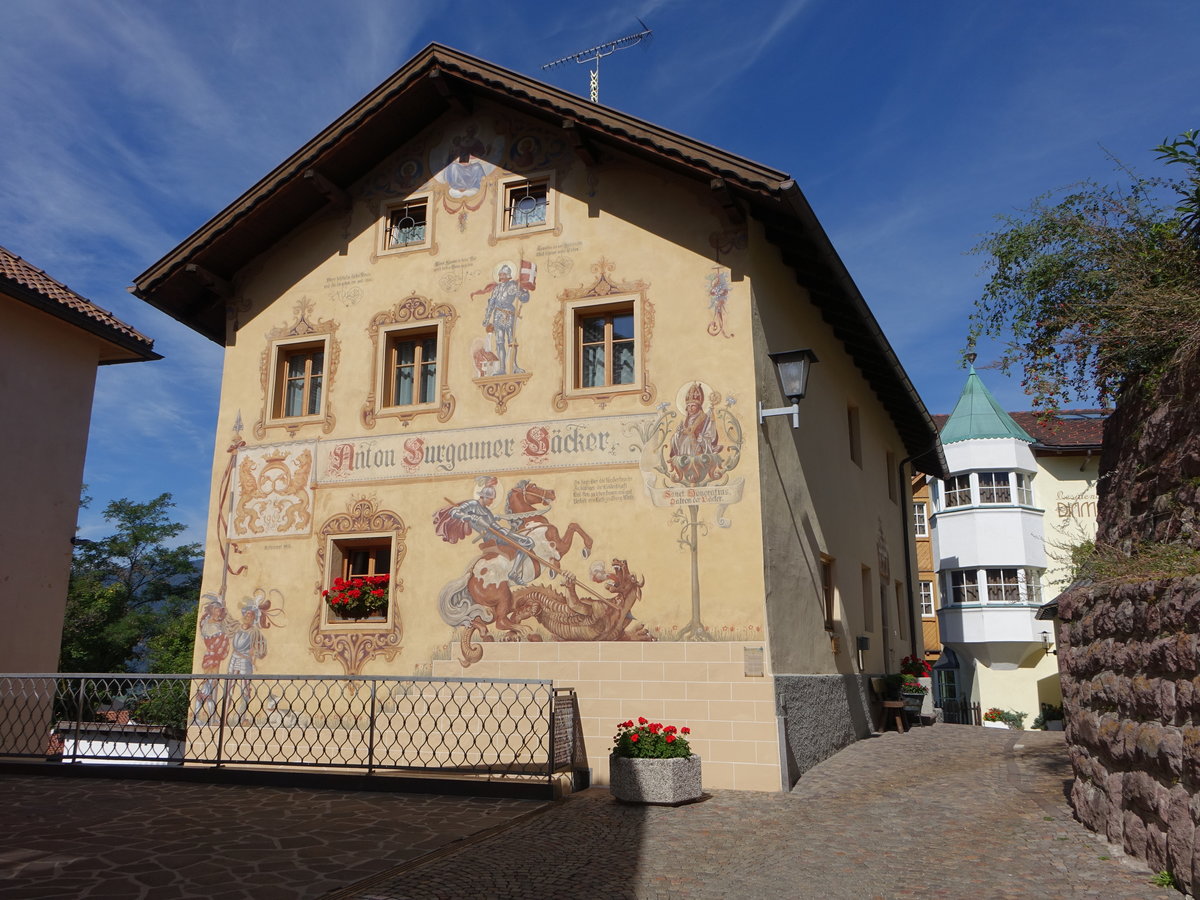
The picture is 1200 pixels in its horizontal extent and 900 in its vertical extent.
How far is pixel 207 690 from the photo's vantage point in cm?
1218

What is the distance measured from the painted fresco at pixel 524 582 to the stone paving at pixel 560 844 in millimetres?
1877

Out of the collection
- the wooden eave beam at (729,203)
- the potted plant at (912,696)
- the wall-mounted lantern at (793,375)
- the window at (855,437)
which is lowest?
the potted plant at (912,696)

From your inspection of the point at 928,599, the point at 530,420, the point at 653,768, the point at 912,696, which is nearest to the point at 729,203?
the point at 530,420

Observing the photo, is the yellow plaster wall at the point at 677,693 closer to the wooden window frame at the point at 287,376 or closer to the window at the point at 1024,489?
the wooden window frame at the point at 287,376

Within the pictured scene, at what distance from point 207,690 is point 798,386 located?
811 centimetres

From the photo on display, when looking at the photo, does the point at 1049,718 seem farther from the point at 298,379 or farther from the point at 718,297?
the point at 298,379

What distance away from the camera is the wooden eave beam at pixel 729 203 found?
10.8 m

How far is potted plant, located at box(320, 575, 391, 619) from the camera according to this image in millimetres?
11766

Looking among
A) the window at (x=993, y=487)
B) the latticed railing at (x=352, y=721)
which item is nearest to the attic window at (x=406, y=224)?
the latticed railing at (x=352, y=721)

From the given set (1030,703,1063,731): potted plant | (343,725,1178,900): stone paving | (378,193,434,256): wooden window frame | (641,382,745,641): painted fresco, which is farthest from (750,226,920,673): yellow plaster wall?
(1030,703,1063,731): potted plant

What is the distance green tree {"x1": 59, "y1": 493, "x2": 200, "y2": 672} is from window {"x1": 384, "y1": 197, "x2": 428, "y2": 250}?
2230 cm

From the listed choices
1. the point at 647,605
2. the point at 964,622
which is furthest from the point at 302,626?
the point at 964,622

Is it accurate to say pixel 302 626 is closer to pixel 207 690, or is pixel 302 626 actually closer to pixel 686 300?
pixel 207 690

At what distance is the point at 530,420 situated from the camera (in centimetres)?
1160
